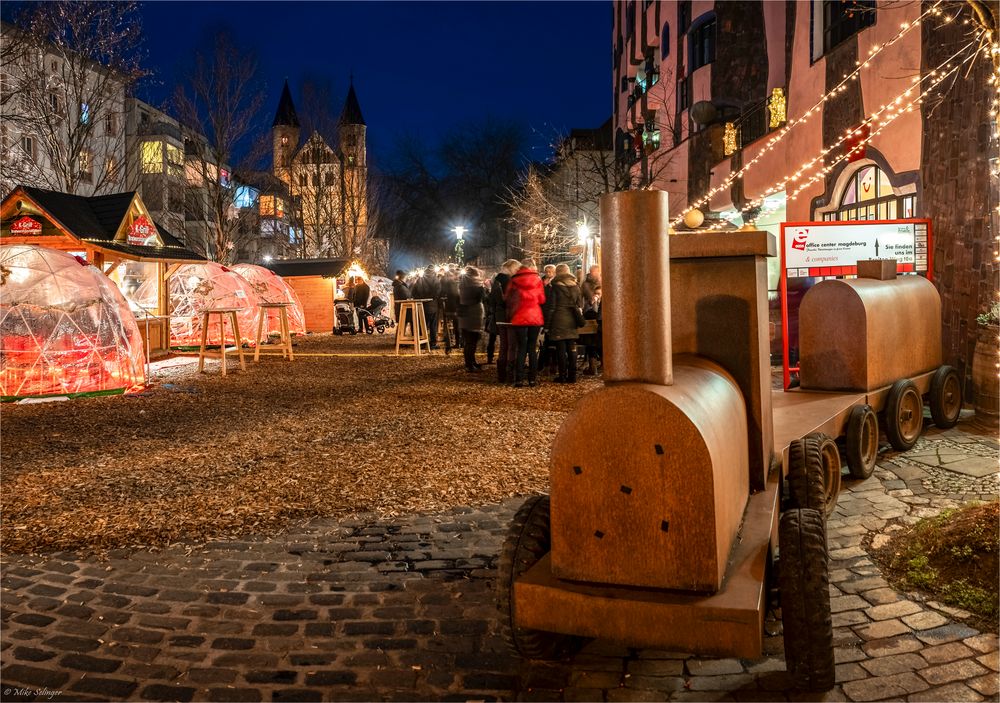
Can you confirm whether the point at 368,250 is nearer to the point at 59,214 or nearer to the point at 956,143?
the point at 59,214

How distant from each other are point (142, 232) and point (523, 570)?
1898 cm

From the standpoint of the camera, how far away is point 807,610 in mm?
2998

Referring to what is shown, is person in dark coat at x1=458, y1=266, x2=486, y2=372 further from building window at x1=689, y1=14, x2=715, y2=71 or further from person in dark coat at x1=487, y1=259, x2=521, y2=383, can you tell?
building window at x1=689, y1=14, x2=715, y2=71

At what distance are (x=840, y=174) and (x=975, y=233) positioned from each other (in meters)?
4.60

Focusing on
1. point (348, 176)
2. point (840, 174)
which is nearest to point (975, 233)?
point (840, 174)

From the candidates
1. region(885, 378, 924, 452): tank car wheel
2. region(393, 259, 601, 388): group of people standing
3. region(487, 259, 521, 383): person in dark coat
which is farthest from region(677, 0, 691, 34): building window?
region(885, 378, 924, 452): tank car wheel

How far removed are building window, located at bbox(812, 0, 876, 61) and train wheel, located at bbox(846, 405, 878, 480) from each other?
9451 millimetres

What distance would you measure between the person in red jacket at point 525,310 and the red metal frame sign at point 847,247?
159 inches

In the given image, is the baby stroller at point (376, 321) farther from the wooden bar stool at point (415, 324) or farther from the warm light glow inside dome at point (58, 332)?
the warm light glow inside dome at point (58, 332)

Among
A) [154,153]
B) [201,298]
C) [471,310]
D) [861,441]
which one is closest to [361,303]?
[201,298]

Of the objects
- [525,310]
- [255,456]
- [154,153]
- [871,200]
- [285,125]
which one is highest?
[285,125]

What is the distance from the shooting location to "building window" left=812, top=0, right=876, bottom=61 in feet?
45.1

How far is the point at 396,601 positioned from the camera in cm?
434

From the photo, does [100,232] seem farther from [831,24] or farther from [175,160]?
[175,160]
